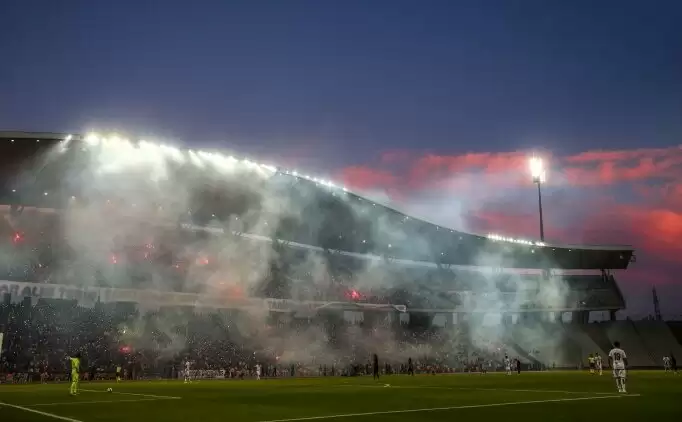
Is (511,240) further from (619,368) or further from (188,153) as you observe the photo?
(619,368)

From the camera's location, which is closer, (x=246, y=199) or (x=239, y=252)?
(x=246, y=199)

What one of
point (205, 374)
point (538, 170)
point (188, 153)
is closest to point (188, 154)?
point (188, 153)

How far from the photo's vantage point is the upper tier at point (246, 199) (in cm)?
3622

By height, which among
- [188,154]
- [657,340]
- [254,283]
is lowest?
[657,340]

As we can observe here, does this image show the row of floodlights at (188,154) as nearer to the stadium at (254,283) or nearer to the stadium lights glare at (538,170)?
the stadium at (254,283)

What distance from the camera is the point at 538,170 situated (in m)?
63.2

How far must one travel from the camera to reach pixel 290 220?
51.1 m

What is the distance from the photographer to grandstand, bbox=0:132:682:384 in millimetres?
Answer: 39312

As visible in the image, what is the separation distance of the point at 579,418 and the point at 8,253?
4410 centimetres

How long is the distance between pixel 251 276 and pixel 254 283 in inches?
29.6

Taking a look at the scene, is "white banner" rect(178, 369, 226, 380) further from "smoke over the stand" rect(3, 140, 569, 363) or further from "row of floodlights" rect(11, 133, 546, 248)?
"row of floodlights" rect(11, 133, 546, 248)

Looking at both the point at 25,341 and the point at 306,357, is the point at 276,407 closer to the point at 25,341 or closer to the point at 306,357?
the point at 25,341

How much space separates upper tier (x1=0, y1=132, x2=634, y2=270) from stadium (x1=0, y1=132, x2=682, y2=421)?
0.18 m

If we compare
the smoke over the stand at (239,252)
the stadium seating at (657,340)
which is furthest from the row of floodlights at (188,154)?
the stadium seating at (657,340)
